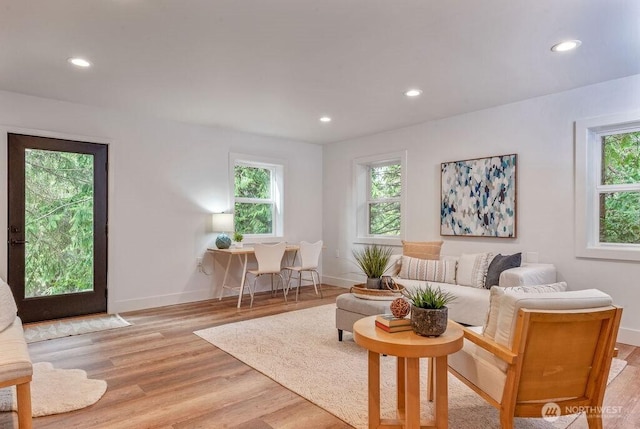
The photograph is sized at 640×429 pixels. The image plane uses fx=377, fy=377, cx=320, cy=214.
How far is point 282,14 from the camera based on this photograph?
2404mm

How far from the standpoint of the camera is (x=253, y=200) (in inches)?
234

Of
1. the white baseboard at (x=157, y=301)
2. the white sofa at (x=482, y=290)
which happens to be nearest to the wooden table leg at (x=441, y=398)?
the white sofa at (x=482, y=290)

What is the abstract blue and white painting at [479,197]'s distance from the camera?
167 inches

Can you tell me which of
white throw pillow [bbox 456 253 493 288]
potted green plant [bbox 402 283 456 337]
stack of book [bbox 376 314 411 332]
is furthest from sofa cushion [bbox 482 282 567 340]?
white throw pillow [bbox 456 253 493 288]

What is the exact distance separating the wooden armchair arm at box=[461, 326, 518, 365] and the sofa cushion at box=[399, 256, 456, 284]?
2.32 meters

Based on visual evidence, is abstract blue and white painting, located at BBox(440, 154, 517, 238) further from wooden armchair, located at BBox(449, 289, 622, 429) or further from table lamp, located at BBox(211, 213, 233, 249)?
table lamp, located at BBox(211, 213, 233, 249)

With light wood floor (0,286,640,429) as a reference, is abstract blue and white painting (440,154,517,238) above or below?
above

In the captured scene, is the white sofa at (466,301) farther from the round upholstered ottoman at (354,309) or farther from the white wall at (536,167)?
the white wall at (536,167)

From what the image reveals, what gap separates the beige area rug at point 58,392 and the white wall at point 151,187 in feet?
6.03

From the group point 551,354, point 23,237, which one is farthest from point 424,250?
point 23,237

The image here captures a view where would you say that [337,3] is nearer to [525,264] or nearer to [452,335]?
[452,335]

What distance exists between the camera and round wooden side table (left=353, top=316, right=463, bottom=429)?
1716mm

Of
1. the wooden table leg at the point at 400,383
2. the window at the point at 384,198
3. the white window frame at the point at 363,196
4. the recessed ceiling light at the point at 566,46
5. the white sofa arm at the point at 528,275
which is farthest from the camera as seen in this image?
the white window frame at the point at 363,196

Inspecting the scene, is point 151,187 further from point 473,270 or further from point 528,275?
point 528,275
